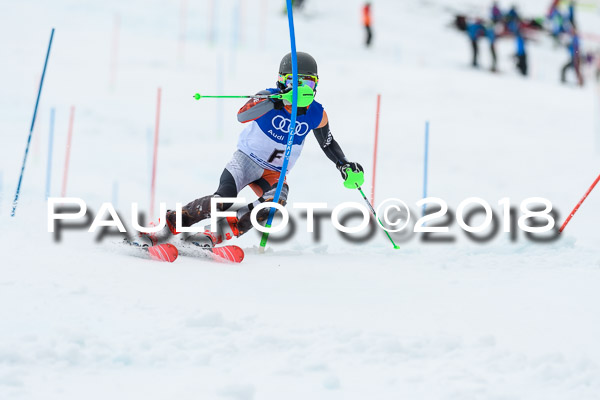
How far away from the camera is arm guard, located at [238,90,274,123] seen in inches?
156

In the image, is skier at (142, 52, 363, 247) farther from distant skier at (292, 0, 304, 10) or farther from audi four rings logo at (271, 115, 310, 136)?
distant skier at (292, 0, 304, 10)

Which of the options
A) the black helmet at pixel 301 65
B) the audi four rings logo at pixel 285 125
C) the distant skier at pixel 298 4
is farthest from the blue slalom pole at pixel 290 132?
the distant skier at pixel 298 4

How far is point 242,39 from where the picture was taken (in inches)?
519

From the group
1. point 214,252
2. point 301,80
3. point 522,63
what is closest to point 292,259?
point 214,252

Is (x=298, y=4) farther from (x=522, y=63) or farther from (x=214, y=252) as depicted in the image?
(x=214, y=252)

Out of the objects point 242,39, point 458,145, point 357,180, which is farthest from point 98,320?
point 242,39

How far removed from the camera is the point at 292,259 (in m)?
4.12

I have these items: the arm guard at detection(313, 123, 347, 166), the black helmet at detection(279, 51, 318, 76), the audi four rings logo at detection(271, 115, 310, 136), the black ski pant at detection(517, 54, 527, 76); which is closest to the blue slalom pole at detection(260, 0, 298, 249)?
the audi four rings logo at detection(271, 115, 310, 136)

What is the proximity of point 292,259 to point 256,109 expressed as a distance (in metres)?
0.92

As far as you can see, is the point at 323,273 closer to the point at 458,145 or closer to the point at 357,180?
the point at 357,180

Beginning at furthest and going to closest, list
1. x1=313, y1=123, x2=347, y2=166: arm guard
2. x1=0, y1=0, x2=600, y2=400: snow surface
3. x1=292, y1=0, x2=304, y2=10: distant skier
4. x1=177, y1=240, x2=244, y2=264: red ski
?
x1=292, y1=0, x2=304, y2=10: distant skier, x1=313, y1=123, x2=347, y2=166: arm guard, x1=177, y1=240, x2=244, y2=264: red ski, x1=0, y1=0, x2=600, y2=400: snow surface

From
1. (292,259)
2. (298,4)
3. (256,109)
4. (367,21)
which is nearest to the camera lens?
(256,109)

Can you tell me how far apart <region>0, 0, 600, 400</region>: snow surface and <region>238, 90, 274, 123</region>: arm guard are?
2.80ft

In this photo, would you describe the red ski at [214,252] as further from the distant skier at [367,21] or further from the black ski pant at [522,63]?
the black ski pant at [522,63]
